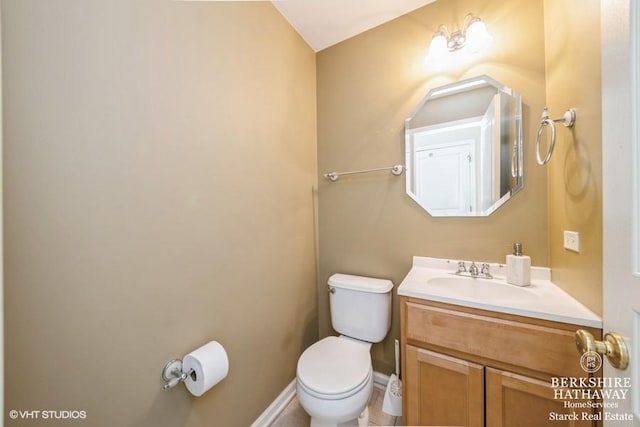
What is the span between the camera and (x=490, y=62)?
4.27 ft

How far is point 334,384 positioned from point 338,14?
7.22 ft

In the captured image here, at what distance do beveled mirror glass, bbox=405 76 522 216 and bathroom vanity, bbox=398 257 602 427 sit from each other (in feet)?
1.63

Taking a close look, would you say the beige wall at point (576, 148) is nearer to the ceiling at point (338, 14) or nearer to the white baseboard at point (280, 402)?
the ceiling at point (338, 14)

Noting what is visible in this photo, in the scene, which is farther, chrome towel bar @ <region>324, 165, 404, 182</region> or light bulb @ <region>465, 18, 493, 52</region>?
chrome towel bar @ <region>324, 165, 404, 182</region>

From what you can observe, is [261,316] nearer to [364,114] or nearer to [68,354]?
[68,354]

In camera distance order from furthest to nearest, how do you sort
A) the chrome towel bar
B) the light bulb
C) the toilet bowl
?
1. the chrome towel bar
2. the light bulb
3. the toilet bowl

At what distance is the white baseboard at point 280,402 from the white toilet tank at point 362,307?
1.41 feet

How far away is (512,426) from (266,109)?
6.25ft

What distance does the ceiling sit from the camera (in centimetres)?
143

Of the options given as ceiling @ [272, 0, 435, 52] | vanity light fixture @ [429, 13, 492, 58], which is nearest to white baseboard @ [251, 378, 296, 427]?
vanity light fixture @ [429, 13, 492, 58]

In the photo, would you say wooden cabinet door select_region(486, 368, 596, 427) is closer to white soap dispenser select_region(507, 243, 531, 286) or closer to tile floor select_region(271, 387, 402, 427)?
white soap dispenser select_region(507, 243, 531, 286)

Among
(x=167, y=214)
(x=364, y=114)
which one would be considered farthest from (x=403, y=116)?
(x=167, y=214)

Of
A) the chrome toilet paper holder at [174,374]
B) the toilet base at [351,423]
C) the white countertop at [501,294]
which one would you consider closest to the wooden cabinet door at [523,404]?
the white countertop at [501,294]

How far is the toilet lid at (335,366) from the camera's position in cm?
108
